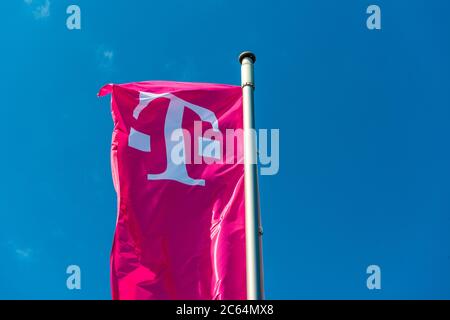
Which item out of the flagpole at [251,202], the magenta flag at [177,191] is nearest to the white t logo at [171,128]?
the magenta flag at [177,191]

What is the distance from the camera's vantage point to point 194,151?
26.9 feet

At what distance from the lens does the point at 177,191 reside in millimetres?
8000

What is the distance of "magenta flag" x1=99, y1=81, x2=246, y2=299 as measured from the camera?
24.4 ft

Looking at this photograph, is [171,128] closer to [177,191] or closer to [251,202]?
[177,191]

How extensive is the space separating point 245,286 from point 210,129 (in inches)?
92.9

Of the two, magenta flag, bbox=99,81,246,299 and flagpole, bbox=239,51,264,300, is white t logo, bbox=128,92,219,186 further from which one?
flagpole, bbox=239,51,264,300

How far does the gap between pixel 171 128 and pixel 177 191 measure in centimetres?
100

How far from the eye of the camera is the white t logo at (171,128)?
805 cm

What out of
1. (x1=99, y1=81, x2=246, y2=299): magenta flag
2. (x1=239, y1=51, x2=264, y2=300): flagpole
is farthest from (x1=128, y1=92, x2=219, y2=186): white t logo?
(x1=239, y1=51, x2=264, y2=300): flagpole

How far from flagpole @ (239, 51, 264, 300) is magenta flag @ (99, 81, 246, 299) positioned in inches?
25.2

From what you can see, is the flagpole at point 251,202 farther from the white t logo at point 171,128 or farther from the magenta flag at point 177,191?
the white t logo at point 171,128

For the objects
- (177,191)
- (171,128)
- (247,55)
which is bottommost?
(177,191)

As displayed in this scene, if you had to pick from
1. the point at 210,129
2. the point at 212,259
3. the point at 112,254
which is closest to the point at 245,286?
the point at 212,259

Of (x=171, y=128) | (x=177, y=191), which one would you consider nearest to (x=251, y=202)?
(x=177, y=191)
